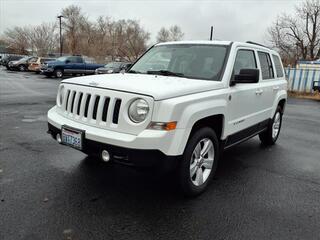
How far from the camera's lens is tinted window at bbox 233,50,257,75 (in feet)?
14.3

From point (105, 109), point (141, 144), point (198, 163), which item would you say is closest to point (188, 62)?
point (198, 163)

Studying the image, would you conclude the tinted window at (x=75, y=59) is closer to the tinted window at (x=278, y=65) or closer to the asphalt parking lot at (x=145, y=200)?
the asphalt parking lot at (x=145, y=200)

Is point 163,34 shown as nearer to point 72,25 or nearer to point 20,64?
point 72,25

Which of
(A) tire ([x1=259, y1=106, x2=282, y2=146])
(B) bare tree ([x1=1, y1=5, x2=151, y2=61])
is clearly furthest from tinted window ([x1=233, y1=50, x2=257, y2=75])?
(B) bare tree ([x1=1, y1=5, x2=151, y2=61])

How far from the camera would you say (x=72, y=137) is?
3473 mm

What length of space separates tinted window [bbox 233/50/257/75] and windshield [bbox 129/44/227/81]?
0.86ft

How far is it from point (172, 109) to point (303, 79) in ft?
64.8

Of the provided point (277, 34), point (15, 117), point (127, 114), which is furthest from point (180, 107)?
point (277, 34)

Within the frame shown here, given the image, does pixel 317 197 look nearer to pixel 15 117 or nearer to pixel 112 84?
pixel 112 84

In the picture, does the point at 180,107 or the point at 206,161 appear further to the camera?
the point at 206,161

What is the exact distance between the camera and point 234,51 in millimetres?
4328

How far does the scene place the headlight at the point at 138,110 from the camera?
10.1ft

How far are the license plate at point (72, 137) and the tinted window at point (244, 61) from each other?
2283 mm

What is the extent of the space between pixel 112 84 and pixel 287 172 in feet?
10.0
